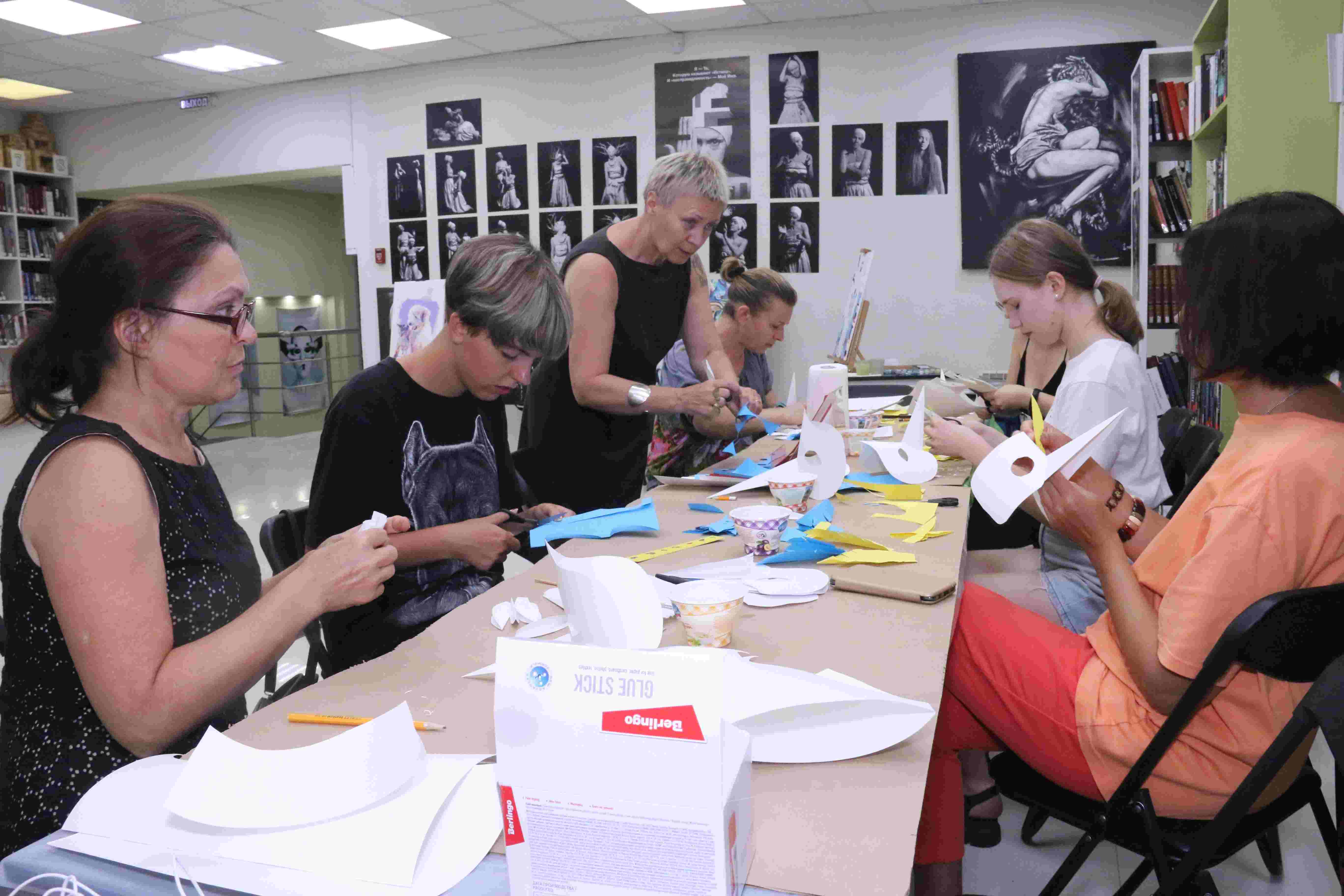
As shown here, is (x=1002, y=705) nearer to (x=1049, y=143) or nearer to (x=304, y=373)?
(x=1049, y=143)

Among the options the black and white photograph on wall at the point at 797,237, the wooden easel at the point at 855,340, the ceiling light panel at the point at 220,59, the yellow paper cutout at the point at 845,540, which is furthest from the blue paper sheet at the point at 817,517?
the ceiling light panel at the point at 220,59

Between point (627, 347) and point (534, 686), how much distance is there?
86.8 inches

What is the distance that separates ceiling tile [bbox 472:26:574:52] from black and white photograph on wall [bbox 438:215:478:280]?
3.93ft

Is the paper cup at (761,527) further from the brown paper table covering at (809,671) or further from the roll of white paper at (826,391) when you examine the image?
the roll of white paper at (826,391)

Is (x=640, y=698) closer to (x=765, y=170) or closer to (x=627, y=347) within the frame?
(x=627, y=347)

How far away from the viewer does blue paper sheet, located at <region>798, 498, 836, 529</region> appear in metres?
1.98

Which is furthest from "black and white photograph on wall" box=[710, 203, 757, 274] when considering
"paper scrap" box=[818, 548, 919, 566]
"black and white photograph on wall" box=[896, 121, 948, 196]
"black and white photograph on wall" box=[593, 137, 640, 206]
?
"paper scrap" box=[818, 548, 919, 566]

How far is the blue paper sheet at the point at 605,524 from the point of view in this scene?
6.24 feet

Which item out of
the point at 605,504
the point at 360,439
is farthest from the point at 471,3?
the point at 360,439

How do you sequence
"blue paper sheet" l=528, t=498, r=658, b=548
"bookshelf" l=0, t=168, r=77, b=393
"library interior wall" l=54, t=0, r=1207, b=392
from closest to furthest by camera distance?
"blue paper sheet" l=528, t=498, r=658, b=548 → "library interior wall" l=54, t=0, r=1207, b=392 → "bookshelf" l=0, t=168, r=77, b=393

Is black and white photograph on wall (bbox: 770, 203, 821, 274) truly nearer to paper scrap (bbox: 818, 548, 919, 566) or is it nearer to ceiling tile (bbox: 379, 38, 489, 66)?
ceiling tile (bbox: 379, 38, 489, 66)

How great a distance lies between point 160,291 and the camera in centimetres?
127

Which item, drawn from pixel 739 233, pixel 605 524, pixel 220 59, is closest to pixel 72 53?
pixel 220 59

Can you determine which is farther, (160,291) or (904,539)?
(904,539)
